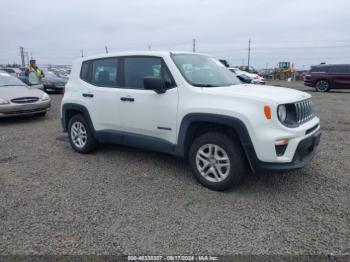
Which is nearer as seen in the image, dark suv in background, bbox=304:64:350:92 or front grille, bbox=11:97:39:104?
front grille, bbox=11:97:39:104

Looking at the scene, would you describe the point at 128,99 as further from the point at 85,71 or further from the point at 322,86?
the point at 322,86

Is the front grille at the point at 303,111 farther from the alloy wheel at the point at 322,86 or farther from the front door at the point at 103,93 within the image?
the alloy wheel at the point at 322,86

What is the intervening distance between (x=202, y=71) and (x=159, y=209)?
209 cm

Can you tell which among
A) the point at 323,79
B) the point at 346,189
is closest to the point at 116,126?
the point at 346,189

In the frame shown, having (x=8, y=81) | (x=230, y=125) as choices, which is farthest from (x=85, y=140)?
(x=8, y=81)

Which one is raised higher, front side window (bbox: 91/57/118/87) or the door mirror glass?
front side window (bbox: 91/57/118/87)

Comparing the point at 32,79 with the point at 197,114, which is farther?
the point at 32,79

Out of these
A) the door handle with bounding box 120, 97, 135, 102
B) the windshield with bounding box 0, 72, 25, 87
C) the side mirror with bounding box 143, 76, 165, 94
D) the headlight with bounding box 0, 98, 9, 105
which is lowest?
the headlight with bounding box 0, 98, 9, 105

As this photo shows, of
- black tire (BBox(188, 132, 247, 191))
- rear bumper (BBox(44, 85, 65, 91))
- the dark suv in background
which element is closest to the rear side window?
the dark suv in background

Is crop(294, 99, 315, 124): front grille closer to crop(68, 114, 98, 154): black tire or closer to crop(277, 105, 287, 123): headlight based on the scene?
crop(277, 105, 287, 123): headlight

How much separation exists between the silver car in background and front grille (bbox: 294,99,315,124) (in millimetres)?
7611

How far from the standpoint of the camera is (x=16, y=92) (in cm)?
882

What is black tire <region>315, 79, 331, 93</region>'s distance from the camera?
58.5ft

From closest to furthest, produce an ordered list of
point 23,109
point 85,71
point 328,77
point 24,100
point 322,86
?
point 85,71 → point 23,109 → point 24,100 → point 328,77 → point 322,86
